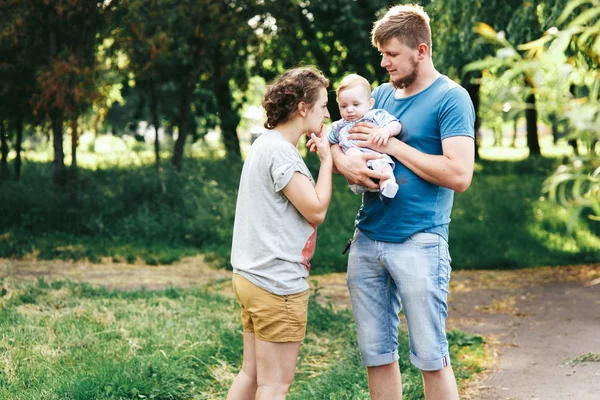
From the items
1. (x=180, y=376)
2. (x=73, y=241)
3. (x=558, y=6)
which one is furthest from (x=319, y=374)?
(x=73, y=241)

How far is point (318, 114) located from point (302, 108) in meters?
0.08

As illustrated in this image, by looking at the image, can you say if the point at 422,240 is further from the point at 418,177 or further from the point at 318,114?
the point at 318,114

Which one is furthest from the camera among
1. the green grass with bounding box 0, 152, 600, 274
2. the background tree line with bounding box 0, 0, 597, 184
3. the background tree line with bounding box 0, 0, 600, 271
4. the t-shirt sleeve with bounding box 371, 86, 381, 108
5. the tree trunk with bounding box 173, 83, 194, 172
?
the tree trunk with bounding box 173, 83, 194, 172

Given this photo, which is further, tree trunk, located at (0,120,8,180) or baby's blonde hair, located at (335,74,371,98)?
tree trunk, located at (0,120,8,180)

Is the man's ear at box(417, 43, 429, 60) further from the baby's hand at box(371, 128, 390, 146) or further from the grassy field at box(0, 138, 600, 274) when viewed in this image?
the grassy field at box(0, 138, 600, 274)

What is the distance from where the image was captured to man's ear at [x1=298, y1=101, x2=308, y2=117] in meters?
3.13

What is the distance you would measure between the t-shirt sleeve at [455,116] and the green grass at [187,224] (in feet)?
20.1

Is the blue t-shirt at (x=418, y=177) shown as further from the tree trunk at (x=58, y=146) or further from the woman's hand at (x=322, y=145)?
the tree trunk at (x=58, y=146)

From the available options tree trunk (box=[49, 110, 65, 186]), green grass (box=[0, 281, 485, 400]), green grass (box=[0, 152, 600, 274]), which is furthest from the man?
tree trunk (box=[49, 110, 65, 186])

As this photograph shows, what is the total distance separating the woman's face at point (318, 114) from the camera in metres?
3.17

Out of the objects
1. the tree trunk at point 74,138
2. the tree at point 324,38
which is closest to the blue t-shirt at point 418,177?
the tree trunk at point 74,138

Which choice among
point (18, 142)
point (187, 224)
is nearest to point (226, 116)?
point (18, 142)

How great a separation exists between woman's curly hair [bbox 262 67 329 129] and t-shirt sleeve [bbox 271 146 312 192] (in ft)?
0.53

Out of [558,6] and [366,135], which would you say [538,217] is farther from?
[366,135]
